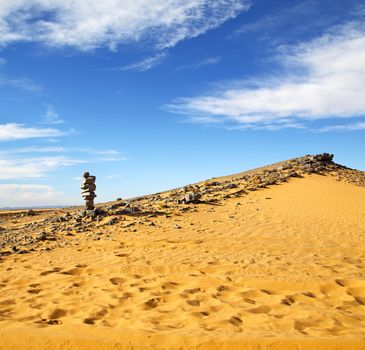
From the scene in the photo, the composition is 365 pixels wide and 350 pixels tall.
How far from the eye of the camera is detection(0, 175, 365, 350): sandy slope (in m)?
5.48

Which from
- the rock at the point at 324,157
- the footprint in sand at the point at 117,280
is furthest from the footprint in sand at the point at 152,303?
the rock at the point at 324,157

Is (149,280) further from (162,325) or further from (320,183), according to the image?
(320,183)

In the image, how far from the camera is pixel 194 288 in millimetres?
8164

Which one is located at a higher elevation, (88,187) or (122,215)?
(88,187)

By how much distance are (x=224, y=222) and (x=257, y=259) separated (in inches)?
216

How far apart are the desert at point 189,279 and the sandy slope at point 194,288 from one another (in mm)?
28

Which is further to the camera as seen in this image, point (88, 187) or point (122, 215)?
point (88, 187)

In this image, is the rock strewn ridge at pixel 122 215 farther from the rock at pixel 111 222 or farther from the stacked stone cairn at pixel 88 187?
the stacked stone cairn at pixel 88 187

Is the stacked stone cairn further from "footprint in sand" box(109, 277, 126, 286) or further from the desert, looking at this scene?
"footprint in sand" box(109, 277, 126, 286)

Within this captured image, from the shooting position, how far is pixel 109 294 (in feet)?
25.9

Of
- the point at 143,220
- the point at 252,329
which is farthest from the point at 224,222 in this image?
the point at 252,329

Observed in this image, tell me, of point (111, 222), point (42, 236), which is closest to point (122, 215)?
point (111, 222)

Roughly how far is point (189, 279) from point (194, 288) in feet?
2.41

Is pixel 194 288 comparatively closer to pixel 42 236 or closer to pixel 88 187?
pixel 42 236
